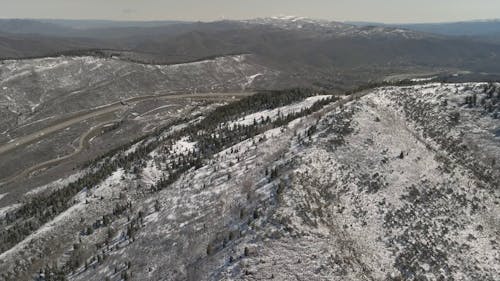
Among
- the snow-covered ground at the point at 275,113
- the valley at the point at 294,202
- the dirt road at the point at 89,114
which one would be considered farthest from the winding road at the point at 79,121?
the snow-covered ground at the point at 275,113

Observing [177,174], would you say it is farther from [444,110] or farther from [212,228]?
[444,110]

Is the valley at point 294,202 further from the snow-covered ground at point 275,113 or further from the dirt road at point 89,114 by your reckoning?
the dirt road at point 89,114

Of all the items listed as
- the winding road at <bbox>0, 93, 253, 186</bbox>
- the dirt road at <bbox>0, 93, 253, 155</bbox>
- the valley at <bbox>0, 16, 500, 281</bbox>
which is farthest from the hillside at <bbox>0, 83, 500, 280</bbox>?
the dirt road at <bbox>0, 93, 253, 155</bbox>

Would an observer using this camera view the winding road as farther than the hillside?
Yes

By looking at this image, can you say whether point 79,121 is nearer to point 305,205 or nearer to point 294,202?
point 294,202

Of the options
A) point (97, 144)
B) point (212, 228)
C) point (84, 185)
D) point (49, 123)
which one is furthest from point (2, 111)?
point (212, 228)

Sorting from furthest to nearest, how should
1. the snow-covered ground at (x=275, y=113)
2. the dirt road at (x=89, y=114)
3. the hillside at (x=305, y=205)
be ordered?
the dirt road at (x=89, y=114) → the snow-covered ground at (x=275, y=113) → the hillside at (x=305, y=205)

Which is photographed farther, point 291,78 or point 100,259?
point 291,78

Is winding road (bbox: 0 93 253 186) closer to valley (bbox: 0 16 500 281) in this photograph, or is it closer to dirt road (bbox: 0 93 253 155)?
dirt road (bbox: 0 93 253 155)
